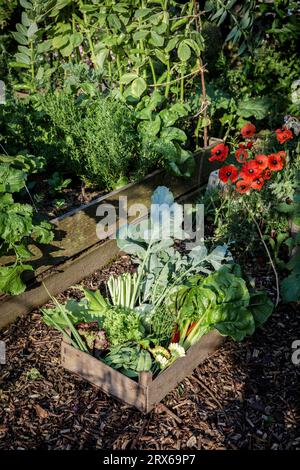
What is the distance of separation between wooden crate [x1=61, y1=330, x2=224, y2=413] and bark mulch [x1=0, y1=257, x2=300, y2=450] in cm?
5

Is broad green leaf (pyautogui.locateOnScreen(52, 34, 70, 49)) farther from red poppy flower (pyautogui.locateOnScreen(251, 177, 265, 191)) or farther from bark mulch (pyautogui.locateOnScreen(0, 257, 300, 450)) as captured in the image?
bark mulch (pyautogui.locateOnScreen(0, 257, 300, 450))

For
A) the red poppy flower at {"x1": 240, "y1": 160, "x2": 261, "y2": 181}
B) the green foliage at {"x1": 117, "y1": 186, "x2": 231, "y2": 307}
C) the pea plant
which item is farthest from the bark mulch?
the pea plant

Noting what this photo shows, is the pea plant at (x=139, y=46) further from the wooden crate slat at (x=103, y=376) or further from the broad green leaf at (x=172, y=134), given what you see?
the wooden crate slat at (x=103, y=376)

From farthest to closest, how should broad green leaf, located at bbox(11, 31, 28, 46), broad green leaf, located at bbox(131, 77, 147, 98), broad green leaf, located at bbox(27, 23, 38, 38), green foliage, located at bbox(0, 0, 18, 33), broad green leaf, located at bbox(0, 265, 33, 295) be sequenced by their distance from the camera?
green foliage, located at bbox(0, 0, 18, 33), broad green leaf, located at bbox(11, 31, 28, 46), broad green leaf, located at bbox(27, 23, 38, 38), broad green leaf, located at bbox(131, 77, 147, 98), broad green leaf, located at bbox(0, 265, 33, 295)

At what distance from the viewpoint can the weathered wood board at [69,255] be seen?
9.45 feet

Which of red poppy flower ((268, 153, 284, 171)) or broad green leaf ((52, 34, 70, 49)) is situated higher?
broad green leaf ((52, 34, 70, 49))

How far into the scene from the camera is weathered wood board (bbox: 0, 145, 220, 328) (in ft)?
9.45

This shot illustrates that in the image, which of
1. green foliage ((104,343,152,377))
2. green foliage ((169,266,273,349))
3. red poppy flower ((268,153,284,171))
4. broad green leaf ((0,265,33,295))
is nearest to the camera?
green foliage ((104,343,152,377))

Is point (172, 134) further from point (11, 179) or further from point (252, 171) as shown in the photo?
point (11, 179)

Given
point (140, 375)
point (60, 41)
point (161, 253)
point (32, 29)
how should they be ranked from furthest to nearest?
point (60, 41) → point (32, 29) → point (161, 253) → point (140, 375)

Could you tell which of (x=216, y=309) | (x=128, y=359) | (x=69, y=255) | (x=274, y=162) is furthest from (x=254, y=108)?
(x=128, y=359)

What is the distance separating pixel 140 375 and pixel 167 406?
26 centimetres

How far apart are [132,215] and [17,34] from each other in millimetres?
1720

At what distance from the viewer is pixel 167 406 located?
2.39 meters
